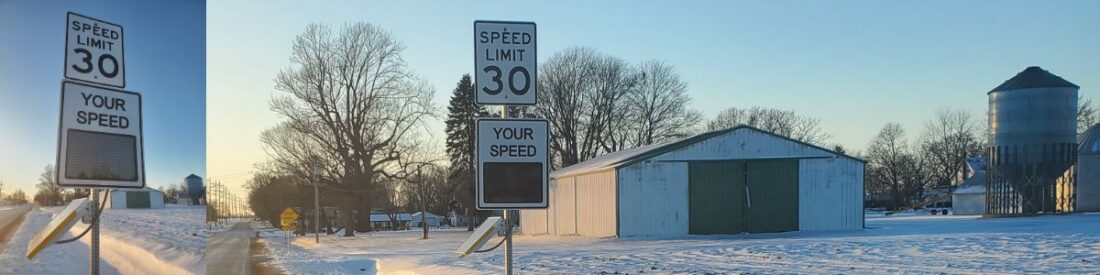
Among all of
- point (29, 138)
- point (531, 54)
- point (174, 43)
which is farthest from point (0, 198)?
point (531, 54)

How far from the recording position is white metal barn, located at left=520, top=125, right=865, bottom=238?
83.1 feet

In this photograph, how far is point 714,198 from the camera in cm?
2552

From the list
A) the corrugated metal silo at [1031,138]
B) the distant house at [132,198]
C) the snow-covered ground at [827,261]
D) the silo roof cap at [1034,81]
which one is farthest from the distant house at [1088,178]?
the distant house at [132,198]

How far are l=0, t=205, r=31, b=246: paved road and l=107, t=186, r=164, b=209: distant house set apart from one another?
54 centimetres

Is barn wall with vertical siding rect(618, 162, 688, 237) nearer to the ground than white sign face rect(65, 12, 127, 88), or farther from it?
nearer to the ground

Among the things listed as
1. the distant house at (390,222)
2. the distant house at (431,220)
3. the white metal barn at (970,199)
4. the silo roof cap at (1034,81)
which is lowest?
the distant house at (431,220)

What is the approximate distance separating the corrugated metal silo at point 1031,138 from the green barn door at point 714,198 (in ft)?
52.1

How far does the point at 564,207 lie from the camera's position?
101 feet

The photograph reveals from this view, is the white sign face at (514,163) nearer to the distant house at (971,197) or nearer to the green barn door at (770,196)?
the green barn door at (770,196)

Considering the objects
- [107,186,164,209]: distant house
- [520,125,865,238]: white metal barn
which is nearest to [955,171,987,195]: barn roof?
[520,125,865,238]: white metal barn

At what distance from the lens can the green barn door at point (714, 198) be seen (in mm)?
25359

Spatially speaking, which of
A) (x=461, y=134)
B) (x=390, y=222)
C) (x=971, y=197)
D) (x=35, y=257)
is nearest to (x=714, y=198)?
(x=35, y=257)

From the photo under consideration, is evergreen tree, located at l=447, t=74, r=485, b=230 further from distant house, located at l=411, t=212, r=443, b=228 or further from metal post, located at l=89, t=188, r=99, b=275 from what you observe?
metal post, located at l=89, t=188, r=99, b=275

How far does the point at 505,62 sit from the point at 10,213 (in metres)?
3.40
